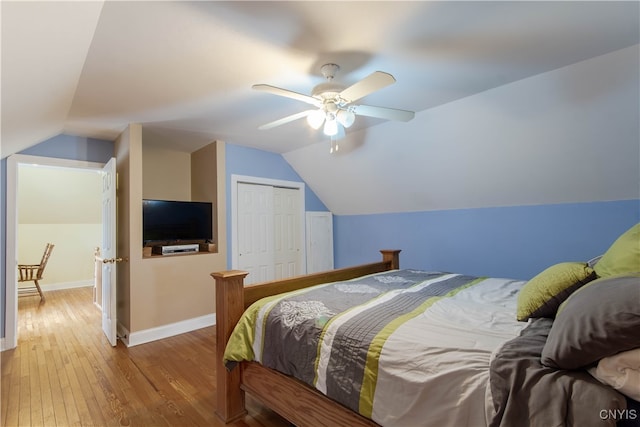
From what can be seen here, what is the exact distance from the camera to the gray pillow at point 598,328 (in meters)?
0.85

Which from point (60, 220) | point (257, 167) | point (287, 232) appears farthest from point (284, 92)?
point (60, 220)

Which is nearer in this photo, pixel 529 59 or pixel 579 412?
pixel 579 412

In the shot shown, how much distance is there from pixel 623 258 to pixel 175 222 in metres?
3.87

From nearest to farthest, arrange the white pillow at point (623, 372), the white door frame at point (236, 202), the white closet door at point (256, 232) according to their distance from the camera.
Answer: the white pillow at point (623, 372) → the white door frame at point (236, 202) → the white closet door at point (256, 232)

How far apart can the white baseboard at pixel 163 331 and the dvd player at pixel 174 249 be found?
2.68 feet

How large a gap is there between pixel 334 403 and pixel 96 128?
3.66 metres

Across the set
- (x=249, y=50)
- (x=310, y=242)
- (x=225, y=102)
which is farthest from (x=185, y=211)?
(x=249, y=50)

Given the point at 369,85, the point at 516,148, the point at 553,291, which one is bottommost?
the point at 553,291

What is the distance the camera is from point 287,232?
4773mm

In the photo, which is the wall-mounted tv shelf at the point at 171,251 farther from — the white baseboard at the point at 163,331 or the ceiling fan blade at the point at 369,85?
the ceiling fan blade at the point at 369,85

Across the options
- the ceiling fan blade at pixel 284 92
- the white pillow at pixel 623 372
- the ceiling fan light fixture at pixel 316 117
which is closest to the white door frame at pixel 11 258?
the ceiling fan blade at pixel 284 92

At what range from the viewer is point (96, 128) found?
328cm

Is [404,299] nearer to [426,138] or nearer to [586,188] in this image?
[426,138]

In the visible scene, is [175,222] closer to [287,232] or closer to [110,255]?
[110,255]
